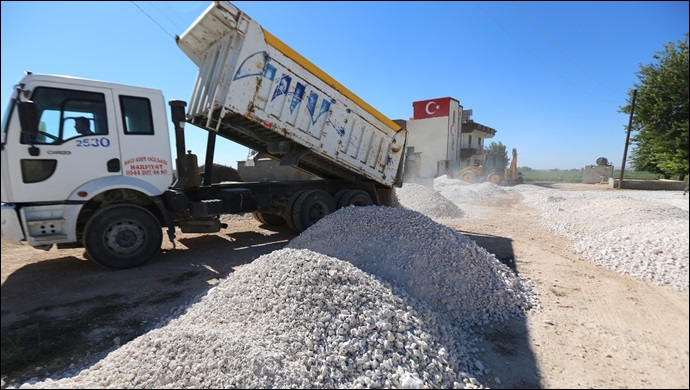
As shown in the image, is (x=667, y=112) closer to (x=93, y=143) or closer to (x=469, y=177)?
(x=93, y=143)

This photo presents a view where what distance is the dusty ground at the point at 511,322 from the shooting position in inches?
65.0

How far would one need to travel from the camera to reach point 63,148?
4.43 meters

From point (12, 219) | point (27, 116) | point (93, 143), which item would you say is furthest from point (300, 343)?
point (93, 143)

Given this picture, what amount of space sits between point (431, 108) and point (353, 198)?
846 inches

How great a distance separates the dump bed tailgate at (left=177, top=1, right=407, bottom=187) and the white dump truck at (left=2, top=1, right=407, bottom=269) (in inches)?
0.8

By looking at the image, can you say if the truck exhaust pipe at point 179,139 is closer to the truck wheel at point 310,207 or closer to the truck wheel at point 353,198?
the truck wheel at point 310,207

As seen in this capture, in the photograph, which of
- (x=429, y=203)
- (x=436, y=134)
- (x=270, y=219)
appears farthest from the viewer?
(x=436, y=134)

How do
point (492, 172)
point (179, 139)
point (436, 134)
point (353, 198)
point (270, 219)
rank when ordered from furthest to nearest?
point (436, 134), point (492, 172), point (270, 219), point (353, 198), point (179, 139)

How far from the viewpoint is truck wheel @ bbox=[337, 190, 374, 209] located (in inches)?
311

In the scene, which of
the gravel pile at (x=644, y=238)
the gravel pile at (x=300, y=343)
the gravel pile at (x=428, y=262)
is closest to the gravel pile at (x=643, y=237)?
the gravel pile at (x=644, y=238)

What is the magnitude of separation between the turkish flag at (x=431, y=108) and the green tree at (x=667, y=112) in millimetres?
25579

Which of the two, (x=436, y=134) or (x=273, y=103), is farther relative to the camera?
(x=436, y=134)

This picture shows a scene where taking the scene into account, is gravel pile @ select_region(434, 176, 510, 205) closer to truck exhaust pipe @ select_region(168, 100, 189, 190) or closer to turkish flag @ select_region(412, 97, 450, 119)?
turkish flag @ select_region(412, 97, 450, 119)

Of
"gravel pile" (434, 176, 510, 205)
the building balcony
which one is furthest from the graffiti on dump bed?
the building balcony
